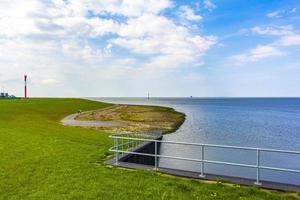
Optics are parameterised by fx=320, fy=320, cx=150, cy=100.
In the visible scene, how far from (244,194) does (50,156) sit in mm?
10004

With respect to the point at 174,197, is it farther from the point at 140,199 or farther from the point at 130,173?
the point at 130,173

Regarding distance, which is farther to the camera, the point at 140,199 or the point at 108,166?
the point at 108,166

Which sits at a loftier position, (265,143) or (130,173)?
(130,173)

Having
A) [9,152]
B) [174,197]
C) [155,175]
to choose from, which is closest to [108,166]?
[155,175]

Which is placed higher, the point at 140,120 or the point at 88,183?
the point at 88,183

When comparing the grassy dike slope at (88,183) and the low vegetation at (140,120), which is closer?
the grassy dike slope at (88,183)

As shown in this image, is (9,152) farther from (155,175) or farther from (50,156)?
(155,175)

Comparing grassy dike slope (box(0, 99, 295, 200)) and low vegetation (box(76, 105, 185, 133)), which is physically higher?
grassy dike slope (box(0, 99, 295, 200))

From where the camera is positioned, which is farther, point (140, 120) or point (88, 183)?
point (140, 120)

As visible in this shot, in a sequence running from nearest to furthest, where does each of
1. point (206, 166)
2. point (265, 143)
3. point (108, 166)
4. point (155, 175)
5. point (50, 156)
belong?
1. point (155, 175)
2. point (108, 166)
3. point (50, 156)
4. point (206, 166)
5. point (265, 143)

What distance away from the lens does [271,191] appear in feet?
35.5

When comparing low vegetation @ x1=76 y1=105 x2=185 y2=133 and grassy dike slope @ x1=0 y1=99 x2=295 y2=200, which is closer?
grassy dike slope @ x1=0 y1=99 x2=295 y2=200

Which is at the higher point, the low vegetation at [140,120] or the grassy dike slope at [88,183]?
the grassy dike slope at [88,183]

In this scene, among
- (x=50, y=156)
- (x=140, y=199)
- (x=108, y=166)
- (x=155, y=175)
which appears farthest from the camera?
(x=50, y=156)
